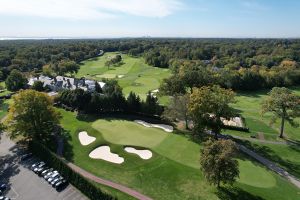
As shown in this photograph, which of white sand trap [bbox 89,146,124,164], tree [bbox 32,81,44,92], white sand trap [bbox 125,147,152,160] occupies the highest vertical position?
tree [bbox 32,81,44,92]

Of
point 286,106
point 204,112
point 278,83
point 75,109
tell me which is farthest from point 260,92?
point 75,109

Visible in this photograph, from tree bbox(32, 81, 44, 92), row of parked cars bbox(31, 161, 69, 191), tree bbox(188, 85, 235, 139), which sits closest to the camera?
row of parked cars bbox(31, 161, 69, 191)

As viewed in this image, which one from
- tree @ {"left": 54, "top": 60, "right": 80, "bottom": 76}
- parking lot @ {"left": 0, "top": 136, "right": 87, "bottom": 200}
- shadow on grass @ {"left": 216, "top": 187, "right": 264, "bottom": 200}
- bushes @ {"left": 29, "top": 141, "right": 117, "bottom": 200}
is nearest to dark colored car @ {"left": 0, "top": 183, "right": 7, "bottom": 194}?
parking lot @ {"left": 0, "top": 136, "right": 87, "bottom": 200}

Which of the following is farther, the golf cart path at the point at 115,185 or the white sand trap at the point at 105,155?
the white sand trap at the point at 105,155

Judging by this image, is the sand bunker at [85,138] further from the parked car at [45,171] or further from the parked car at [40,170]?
the parked car at [45,171]

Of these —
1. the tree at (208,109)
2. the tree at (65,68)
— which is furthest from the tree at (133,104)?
the tree at (65,68)

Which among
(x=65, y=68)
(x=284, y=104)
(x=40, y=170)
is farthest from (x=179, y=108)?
(x=65, y=68)

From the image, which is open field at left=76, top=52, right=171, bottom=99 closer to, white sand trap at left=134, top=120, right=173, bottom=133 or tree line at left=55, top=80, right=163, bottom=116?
tree line at left=55, top=80, right=163, bottom=116

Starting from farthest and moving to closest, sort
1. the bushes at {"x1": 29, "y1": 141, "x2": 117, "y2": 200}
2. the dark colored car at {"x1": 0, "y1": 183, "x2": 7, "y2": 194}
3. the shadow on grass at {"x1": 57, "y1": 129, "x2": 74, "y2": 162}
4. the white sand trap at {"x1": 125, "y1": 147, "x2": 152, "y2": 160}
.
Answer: the shadow on grass at {"x1": 57, "y1": 129, "x2": 74, "y2": 162}
the white sand trap at {"x1": 125, "y1": 147, "x2": 152, "y2": 160}
the dark colored car at {"x1": 0, "y1": 183, "x2": 7, "y2": 194}
the bushes at {"x1": 29, "y1": 141, "x2": 117, "y2": 200}
